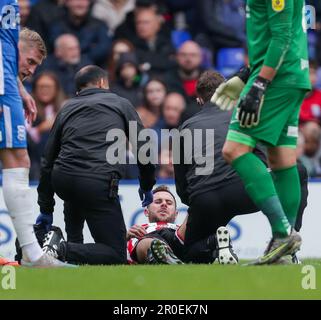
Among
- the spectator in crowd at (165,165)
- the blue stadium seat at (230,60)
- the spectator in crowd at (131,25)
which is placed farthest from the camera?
the blue stadium seat at (230,60)

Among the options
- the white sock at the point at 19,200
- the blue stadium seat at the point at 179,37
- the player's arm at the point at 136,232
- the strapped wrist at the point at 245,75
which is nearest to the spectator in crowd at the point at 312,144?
the blue stadium seat at the point at 179,37

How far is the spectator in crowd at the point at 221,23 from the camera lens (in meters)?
16.2

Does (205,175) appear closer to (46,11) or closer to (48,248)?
(48,248)

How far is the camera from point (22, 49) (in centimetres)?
821

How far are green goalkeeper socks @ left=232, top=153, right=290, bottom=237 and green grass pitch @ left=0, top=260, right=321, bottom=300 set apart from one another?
0.34 metres

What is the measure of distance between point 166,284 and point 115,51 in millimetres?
9183

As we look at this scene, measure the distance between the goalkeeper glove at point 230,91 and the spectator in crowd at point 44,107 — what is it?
6.41 m

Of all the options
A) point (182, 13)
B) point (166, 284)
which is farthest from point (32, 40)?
point (182, 13)

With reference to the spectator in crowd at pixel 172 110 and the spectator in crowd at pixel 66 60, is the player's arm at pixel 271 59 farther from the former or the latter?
the spectator in crowd at pixel 66 60

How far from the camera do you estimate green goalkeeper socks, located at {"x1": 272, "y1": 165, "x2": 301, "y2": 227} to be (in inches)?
300

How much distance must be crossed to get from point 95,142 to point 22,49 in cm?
95

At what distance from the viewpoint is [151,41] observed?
15555mm

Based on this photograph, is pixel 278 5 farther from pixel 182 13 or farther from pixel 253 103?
pixel 182 13

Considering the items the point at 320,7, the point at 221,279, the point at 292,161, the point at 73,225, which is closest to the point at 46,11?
the point at 320,7
